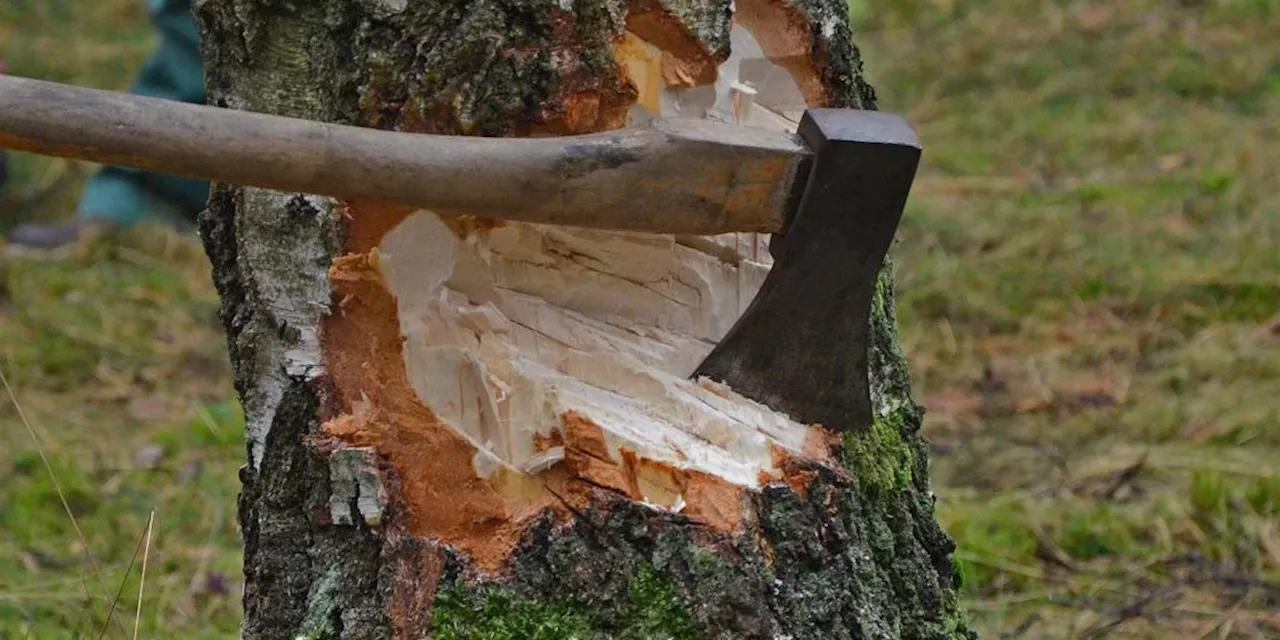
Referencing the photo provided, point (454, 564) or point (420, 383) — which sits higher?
point (420, 383)

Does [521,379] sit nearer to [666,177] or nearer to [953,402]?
[666,177]

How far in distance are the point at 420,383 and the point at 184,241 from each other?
13.2 feet

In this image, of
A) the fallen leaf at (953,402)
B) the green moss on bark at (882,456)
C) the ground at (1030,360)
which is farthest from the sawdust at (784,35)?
the fallen leaf at (953,402)

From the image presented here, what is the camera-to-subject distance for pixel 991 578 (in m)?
3.00

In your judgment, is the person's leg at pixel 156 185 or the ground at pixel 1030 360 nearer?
the ground at pixel 1030 360

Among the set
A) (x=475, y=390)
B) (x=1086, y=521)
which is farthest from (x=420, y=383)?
(x=1086, y=521)

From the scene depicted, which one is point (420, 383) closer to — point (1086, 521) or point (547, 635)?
point (547, 635)

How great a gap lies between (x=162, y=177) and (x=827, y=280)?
4.54 m

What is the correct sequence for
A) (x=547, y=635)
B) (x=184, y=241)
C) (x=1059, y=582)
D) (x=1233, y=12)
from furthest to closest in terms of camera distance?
(x=1233, y=12)
(x=184, y=241)
(x=1059, y=582)
(x=547, y=635)

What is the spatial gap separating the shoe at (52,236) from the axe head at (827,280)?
4.18 metres

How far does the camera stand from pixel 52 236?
17.7ft

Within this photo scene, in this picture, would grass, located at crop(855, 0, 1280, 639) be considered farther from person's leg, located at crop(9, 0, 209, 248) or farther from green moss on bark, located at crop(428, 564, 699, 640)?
person's leg, located at crop(9, 0, 209, 248)

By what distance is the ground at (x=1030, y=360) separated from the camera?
294 cm

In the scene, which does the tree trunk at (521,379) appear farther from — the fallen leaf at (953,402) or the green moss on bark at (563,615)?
the fallen leaf at (953,402)
